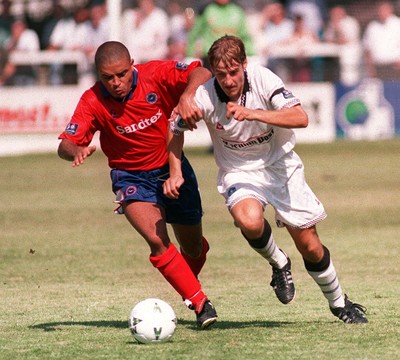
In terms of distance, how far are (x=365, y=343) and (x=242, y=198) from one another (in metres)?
1.25

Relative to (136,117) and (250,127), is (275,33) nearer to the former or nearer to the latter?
(136,117)

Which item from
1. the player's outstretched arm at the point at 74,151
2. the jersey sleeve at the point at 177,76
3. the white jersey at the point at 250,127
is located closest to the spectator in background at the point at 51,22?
the jersey sleeve at the point at 177,76

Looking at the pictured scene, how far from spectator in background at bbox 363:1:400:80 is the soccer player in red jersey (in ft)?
55.7

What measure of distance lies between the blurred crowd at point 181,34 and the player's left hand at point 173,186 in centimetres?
1607

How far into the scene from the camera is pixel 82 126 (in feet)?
24.4

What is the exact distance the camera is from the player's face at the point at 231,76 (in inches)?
271

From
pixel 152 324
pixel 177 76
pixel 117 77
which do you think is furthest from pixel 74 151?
pixel 152 324

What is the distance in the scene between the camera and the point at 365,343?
6.59 m

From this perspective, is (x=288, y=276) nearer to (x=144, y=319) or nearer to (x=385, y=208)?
(x=144, y=319)

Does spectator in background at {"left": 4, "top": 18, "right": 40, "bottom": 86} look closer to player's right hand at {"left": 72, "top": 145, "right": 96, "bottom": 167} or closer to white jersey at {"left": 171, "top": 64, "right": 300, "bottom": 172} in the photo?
white jersey at {"left": 171, "top": 64, "right": 300, "bottom": 172}

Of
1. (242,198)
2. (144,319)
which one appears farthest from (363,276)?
(144,319)

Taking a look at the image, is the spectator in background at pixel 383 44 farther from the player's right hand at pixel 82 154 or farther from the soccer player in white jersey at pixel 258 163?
the player's right hand at pixel 82 154

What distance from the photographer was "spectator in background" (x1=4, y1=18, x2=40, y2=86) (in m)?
23.3

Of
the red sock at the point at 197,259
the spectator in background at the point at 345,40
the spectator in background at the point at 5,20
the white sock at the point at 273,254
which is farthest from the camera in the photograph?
the spectator in background at the point at 5,20
